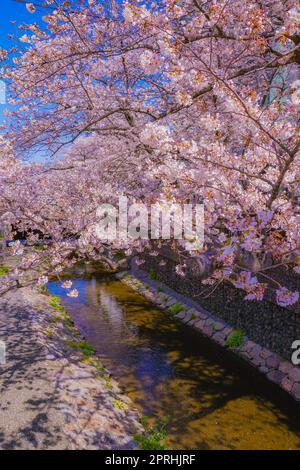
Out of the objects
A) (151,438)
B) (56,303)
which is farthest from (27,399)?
(56,303)

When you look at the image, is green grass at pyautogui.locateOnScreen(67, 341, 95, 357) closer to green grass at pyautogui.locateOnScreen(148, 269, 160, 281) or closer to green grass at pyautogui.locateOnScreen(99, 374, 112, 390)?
green grass at pyautogui.locateOnScreen(99, 374, 112, 390)

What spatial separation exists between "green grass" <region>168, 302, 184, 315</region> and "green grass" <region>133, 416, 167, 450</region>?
7.20 m

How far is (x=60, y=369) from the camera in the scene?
8.96 meters

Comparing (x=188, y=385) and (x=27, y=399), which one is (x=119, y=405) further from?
(x=188, y=385)

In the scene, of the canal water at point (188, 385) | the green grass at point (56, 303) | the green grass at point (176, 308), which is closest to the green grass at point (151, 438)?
the canal water at point (188, 385)

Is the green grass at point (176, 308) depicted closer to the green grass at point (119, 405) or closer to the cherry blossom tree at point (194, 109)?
the cherry blossom tree at point (194, 109)

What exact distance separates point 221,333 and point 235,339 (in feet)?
2.60

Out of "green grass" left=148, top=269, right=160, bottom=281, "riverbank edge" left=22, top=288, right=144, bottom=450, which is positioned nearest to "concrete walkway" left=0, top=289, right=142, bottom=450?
"riverbank edge" left=22, top=288, right=144, bottom=450

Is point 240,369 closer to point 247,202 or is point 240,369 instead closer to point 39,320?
point 247,202

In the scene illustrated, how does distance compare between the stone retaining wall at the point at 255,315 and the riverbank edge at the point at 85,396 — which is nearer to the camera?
the riverbank edge at the point at 85,396

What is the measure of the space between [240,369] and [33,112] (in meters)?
9.20

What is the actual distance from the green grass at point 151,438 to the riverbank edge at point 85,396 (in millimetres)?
114

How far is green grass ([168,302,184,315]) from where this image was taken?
14.9 metres

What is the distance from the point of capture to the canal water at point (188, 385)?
25.3 feet
